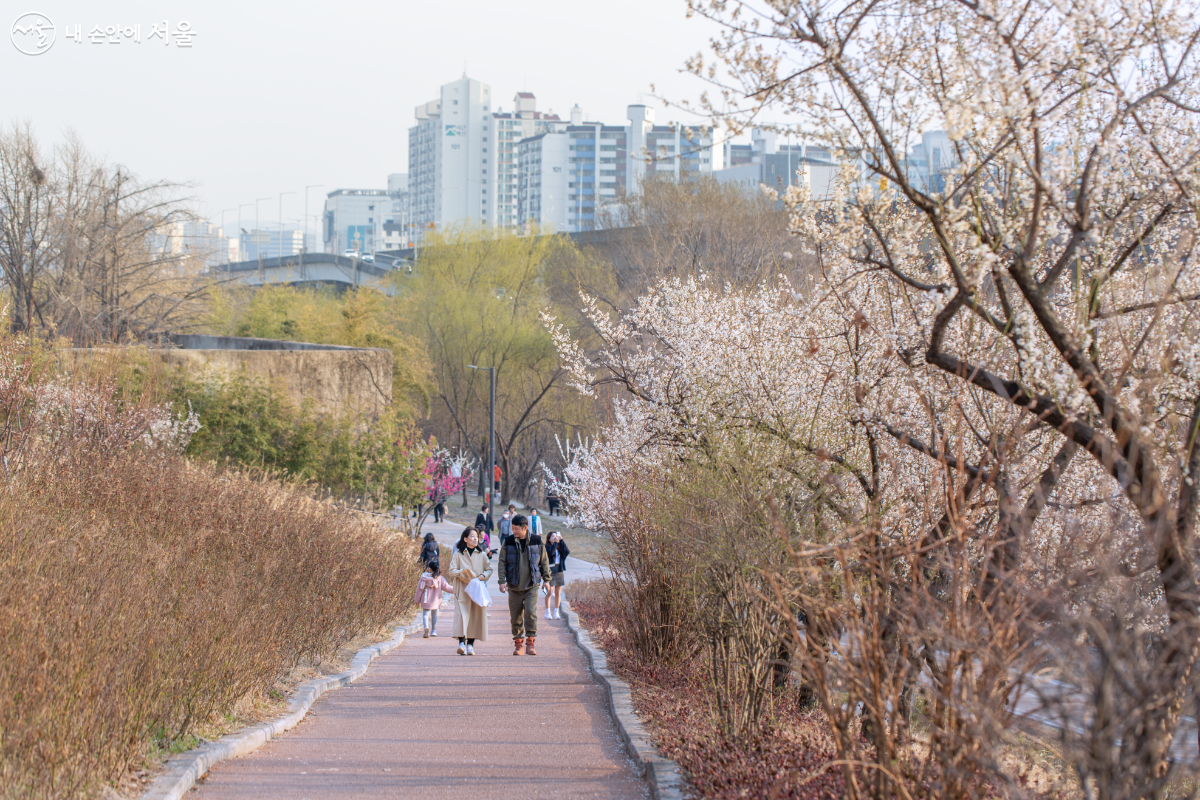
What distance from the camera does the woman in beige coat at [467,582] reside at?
12.2m

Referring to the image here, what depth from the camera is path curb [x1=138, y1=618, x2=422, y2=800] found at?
554 cm

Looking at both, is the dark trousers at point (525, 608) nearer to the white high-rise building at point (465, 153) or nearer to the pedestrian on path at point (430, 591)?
the pedestrian on path at point (430, 591)

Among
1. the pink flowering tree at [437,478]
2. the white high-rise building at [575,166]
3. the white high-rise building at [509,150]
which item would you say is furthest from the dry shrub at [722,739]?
the white high-rise building at [509,150]

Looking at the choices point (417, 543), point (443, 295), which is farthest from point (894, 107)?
point (443, 295)

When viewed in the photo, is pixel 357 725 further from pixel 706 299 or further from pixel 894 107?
pixel 706 299

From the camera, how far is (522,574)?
12.0 metres

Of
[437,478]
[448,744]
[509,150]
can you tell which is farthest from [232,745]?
[509,150]

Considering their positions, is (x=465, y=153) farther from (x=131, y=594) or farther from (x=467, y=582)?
(x=131, y=594)

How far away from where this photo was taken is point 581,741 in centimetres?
746

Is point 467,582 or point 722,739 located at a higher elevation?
point 467,582

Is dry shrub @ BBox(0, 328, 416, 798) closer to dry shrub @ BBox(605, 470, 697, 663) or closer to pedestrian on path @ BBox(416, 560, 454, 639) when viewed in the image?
pedestrian on path @ BBox(416, 560, 454, 639)

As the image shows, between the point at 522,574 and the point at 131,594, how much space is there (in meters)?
5.99

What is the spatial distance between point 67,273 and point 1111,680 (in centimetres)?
3263

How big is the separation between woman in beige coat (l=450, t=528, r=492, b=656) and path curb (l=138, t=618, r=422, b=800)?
1844 mm
